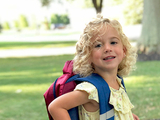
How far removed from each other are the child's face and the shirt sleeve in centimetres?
23

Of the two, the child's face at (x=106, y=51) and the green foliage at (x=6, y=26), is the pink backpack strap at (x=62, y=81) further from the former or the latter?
the green foliage at (x=6, y=26)

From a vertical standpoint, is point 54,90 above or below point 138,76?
above

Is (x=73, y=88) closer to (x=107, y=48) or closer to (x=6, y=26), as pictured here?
(x=107, y=48)

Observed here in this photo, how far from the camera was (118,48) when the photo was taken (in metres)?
1.99

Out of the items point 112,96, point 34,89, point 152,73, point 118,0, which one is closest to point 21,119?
point 34,89

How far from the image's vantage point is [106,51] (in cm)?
192

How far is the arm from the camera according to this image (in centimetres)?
171

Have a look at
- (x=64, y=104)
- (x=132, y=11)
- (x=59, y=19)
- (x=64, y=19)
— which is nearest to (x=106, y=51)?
(x=64, y=104)

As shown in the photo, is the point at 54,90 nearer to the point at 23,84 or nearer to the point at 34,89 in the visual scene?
the point at 34,89

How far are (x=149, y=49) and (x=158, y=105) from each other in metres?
5.95

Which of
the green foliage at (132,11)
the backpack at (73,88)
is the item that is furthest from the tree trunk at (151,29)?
the green foliage at (132,11)

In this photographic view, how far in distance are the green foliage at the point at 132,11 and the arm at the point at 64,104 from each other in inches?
1199

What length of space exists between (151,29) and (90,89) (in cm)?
885

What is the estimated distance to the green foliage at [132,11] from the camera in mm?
31203
